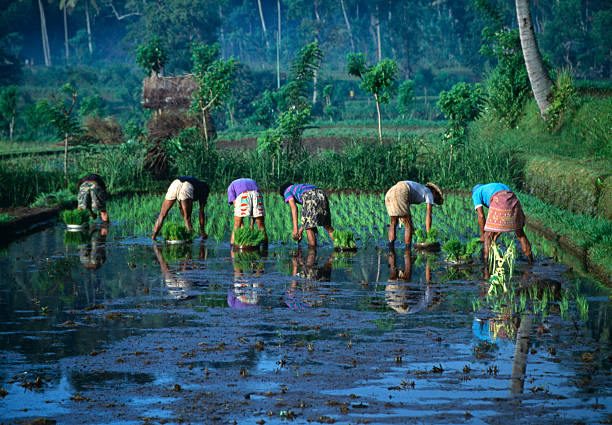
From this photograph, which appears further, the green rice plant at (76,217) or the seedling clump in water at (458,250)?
the green rice plant at (76,217)

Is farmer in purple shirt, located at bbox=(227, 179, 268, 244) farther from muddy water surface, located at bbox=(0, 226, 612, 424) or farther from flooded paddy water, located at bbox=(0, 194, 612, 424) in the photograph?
muddy water surface, located at bbox=(0, 226, 612, 424)

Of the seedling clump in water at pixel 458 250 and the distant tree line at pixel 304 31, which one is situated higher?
the distant tree line at pixel 304 31

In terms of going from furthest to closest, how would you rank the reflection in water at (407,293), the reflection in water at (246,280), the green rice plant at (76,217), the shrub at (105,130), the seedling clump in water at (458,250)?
the shrub at (105,130) → the green rice plant at (76,217) → the seedling clump in water at (458,250) → the reflection in water at (246,280) → the reflection in water at (407,293)

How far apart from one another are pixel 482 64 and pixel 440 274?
63361 millimetres

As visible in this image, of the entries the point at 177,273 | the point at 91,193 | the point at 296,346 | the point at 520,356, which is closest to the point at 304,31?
the point at 91,193

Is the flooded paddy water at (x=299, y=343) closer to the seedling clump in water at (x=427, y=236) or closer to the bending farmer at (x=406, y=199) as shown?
the bending farmer at (x=406, y=199)

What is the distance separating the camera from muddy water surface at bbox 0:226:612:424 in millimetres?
5781

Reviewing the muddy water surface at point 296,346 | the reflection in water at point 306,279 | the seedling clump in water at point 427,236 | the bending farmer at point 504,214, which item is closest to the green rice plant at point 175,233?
the reflection in water at point 306,279

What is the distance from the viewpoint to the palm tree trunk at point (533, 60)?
2525 centimetres

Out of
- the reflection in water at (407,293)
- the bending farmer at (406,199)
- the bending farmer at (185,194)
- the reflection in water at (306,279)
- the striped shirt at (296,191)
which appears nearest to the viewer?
the reflection in water at (407,293)

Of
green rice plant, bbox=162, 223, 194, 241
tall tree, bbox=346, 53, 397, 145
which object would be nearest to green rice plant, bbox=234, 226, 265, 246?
green rice plant, bbox=162, 223, 194, 241

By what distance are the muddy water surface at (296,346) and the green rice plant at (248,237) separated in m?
1.52

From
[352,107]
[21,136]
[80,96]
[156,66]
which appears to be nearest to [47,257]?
[156,66]

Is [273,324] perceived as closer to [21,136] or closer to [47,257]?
[47,257]
